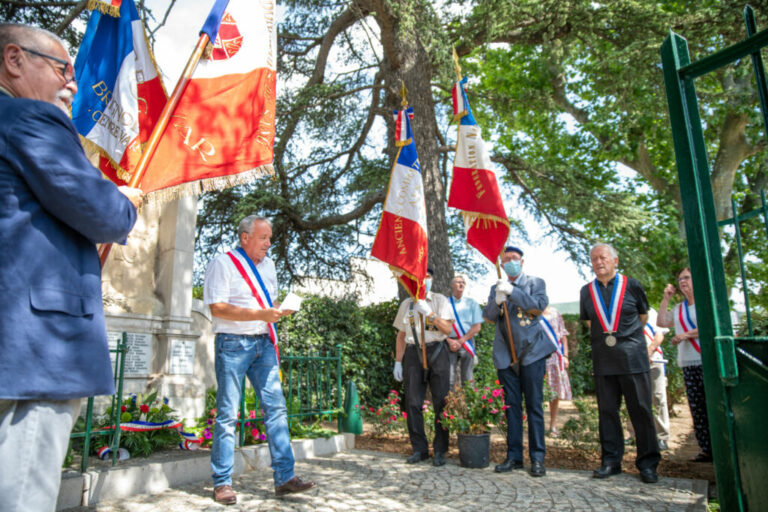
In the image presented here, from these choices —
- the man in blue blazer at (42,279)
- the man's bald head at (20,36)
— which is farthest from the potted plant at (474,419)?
the man's bald head at (20,36)

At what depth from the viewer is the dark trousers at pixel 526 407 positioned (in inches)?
206

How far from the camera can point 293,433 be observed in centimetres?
625

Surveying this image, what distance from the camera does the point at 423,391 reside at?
232 inches

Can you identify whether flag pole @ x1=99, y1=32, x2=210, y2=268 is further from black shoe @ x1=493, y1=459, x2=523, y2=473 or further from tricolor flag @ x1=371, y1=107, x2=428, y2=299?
black shoe @ x1=493, y1=459, x2=523, y2=473

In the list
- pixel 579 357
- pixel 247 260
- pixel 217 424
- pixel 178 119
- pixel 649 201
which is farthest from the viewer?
pixel 649 201

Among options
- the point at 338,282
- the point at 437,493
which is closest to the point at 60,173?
the point at 437,493

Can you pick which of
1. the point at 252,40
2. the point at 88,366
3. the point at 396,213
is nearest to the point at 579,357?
the point at 396,213

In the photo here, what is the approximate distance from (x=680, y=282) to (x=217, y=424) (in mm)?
5033

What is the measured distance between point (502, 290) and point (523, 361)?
75 centimetres

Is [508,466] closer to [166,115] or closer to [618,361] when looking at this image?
[618,361]

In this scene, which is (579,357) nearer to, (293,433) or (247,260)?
(293,433)

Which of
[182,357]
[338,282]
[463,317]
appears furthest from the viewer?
[338,282]

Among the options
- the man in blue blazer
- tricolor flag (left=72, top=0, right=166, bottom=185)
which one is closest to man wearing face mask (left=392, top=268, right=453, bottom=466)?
tricolor flag (left=72, top=0, right=166, bottom=185)

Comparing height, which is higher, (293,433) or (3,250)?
(3,250)
